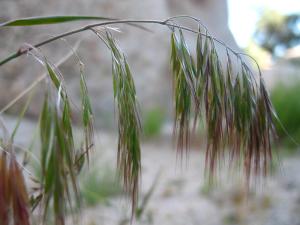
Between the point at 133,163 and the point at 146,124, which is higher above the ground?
the point at 133,163

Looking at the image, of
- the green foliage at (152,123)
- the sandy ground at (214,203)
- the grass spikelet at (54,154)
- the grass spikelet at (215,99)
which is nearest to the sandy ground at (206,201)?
the sandy ground at (214,203)

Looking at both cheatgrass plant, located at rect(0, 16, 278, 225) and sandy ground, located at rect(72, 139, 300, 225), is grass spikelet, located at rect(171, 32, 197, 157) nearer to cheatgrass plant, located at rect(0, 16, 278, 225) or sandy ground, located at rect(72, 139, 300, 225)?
cheatgrass plant, located at rect(0, 16, 278, 225)

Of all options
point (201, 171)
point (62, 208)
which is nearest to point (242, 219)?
point (201, 171)

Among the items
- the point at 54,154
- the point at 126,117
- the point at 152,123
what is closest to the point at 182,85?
the point at 126,117

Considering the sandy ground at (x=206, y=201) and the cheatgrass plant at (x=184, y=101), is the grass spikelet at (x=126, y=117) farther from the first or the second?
the sandy ground at (x=206, y=201)

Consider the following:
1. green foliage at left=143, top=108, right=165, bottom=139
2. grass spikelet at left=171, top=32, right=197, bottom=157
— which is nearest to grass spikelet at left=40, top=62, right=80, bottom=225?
grass spikelet at left=171, top=32, right=197, bottom=157

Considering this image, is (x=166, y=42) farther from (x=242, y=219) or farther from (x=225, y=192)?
(x=242, y=219)

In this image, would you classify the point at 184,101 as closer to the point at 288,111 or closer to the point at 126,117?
the point at 126,117

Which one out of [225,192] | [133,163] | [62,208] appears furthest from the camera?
[225,192]
